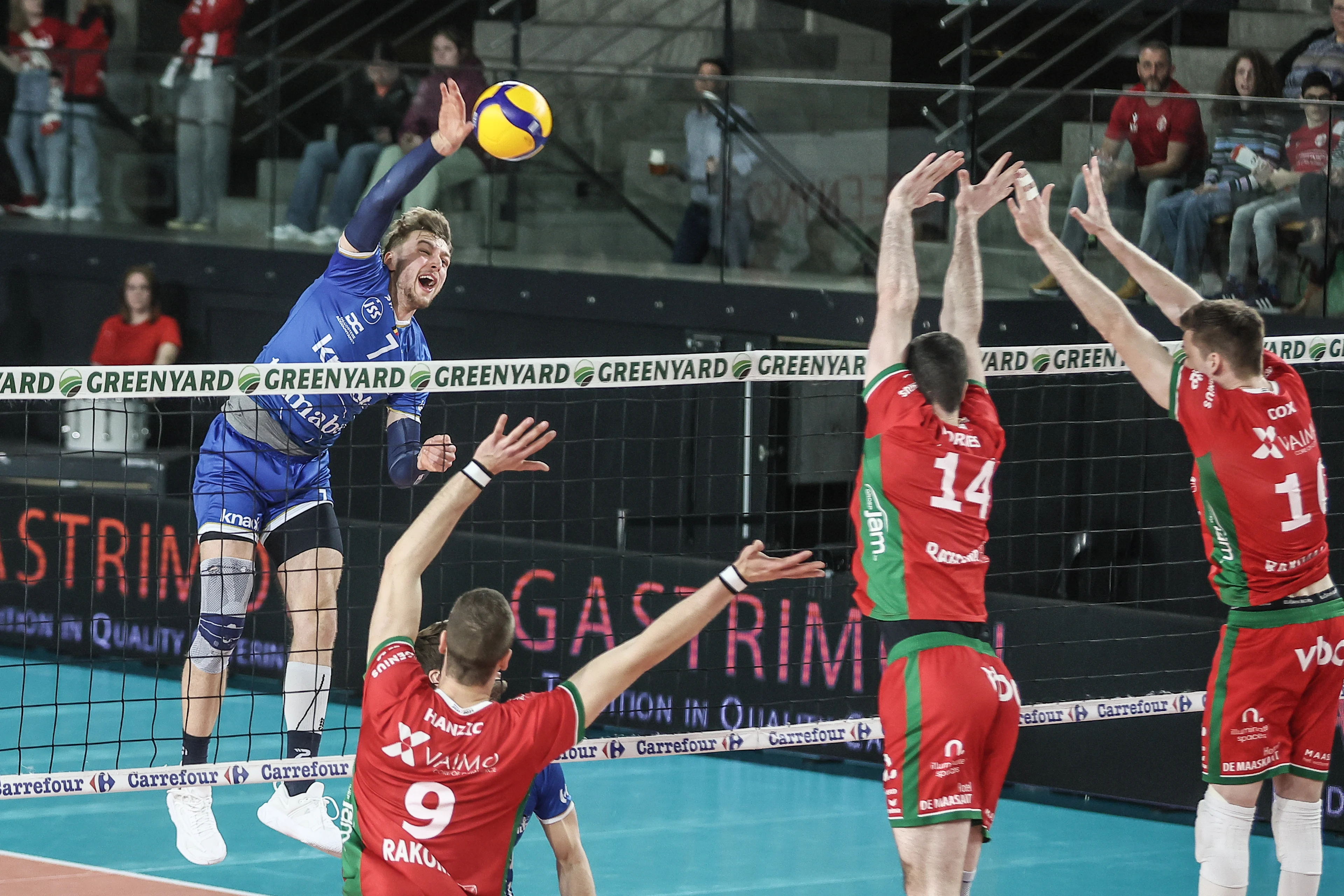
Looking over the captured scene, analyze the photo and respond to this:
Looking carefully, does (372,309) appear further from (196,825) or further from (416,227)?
(196,825)

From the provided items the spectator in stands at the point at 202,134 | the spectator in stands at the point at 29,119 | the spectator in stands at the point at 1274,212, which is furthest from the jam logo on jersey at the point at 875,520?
the spectator in stands at the point at 29,119

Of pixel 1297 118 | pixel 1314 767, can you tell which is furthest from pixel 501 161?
pixel 1314 767

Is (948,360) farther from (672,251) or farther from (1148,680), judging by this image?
(672,251)

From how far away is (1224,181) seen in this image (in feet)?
32.7

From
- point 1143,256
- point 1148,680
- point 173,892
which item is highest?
point 1143,256

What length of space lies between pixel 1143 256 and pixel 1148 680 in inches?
137

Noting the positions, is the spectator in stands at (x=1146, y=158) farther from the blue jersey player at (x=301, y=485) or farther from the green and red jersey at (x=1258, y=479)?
the blue jersey player at (x=301, y=485)

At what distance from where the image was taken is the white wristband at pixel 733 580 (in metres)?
5.11

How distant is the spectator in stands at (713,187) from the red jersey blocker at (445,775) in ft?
22.4

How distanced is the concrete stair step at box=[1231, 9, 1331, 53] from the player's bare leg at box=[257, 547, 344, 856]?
26.6ft

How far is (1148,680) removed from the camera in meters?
9.67

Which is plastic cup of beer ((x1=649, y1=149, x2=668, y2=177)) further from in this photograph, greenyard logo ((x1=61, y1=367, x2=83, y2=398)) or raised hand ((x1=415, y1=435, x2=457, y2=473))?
greenyard logo ((x1=61, y1=367, x2=83, y2=398))

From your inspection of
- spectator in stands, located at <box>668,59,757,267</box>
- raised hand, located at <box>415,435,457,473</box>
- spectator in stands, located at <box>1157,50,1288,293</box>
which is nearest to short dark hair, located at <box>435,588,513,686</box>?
raised hand, located at <box>415,435,457,473</box>

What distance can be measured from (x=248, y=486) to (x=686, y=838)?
307 centimetres
